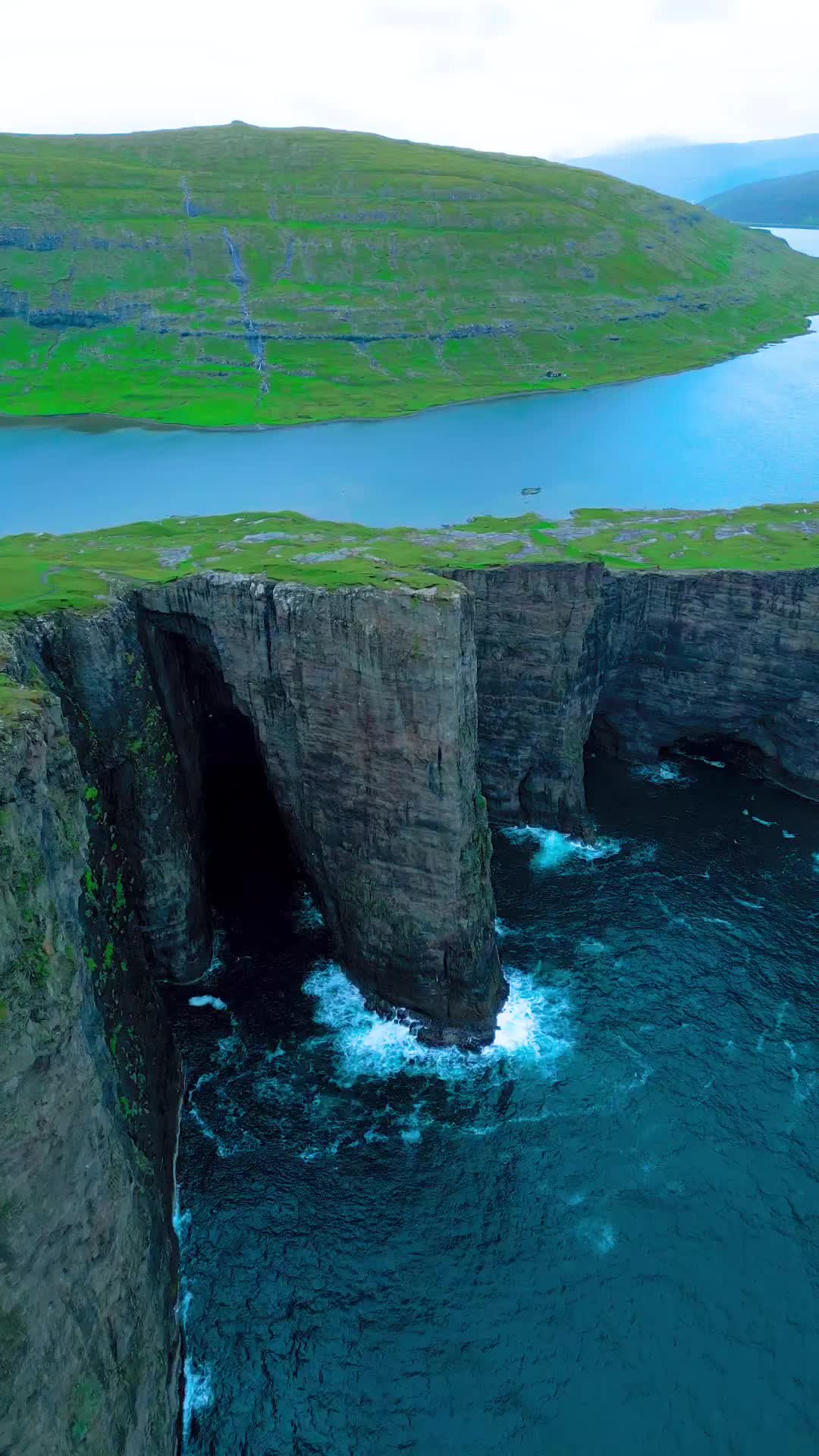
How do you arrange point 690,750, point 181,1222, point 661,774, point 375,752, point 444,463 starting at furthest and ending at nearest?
point 444,463 → point 690,750 → point 661,774 → point 375,752 → point 181,1222

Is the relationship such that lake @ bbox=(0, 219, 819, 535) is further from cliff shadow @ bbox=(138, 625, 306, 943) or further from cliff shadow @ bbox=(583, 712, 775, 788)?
cliff shadow @ bbox=(138, 625, 306, 943)

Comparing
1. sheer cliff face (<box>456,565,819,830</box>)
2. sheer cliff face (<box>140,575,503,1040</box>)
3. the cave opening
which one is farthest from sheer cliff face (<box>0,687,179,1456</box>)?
the cave opening

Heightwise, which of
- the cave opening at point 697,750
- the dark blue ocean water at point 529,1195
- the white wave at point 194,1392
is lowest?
the white wave at point 194,1392

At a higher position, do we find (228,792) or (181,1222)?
(228,792)

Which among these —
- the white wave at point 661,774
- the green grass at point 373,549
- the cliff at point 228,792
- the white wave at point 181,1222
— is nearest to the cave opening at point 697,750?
the cliff at point 228,792

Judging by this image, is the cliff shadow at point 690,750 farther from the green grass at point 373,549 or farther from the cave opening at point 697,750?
the green grass at point 373,549

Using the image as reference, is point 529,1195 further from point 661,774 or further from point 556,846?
point 661,774

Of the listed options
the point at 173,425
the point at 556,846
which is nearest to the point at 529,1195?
the point at 556,846
